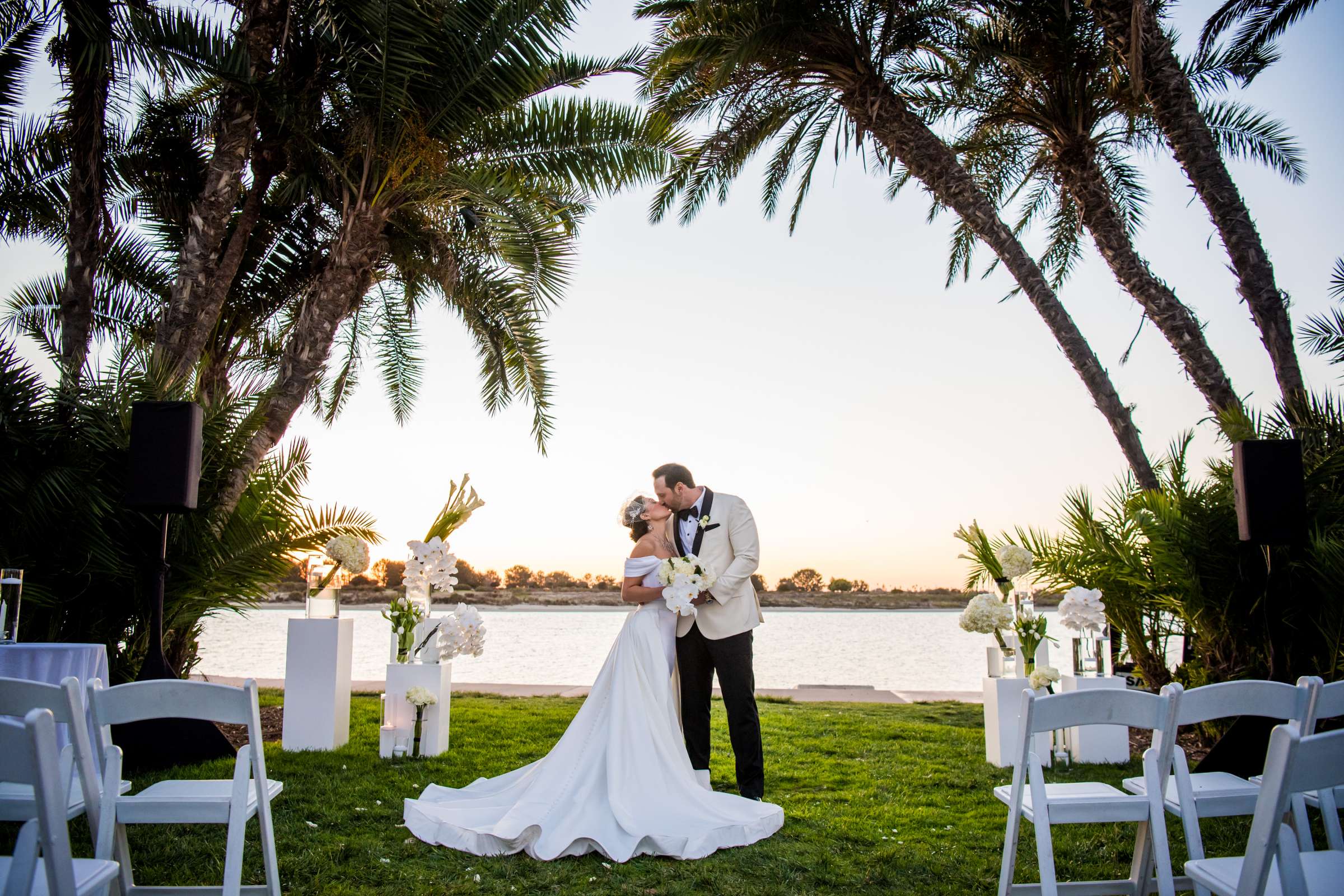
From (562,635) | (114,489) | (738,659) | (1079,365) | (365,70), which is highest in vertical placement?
(365,70)

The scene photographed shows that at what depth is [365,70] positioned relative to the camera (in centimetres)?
744

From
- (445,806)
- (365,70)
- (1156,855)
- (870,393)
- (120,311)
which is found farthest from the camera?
(870,393)

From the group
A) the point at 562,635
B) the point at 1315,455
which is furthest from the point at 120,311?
the point at 562,635

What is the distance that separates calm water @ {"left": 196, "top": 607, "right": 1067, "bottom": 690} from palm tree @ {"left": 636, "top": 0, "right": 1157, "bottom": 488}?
17.2 feet

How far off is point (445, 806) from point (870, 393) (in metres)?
11.1

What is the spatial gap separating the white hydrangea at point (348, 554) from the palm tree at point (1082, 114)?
7.10m

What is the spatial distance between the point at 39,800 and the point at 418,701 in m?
4.34

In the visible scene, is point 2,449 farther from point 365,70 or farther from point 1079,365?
point 1079,365

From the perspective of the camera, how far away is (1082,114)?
8.82 metres

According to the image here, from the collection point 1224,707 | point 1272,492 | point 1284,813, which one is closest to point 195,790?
point 1284,813

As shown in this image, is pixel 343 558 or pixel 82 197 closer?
pixel 343 558

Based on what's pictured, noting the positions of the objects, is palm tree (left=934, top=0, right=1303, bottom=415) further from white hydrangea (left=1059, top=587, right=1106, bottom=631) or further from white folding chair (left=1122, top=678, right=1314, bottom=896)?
white folding chair (left=1122, top=678, right=1314, bottom=896)

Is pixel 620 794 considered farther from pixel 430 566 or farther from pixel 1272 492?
pixel 1272 492

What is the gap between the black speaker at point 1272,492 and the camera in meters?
5.23
